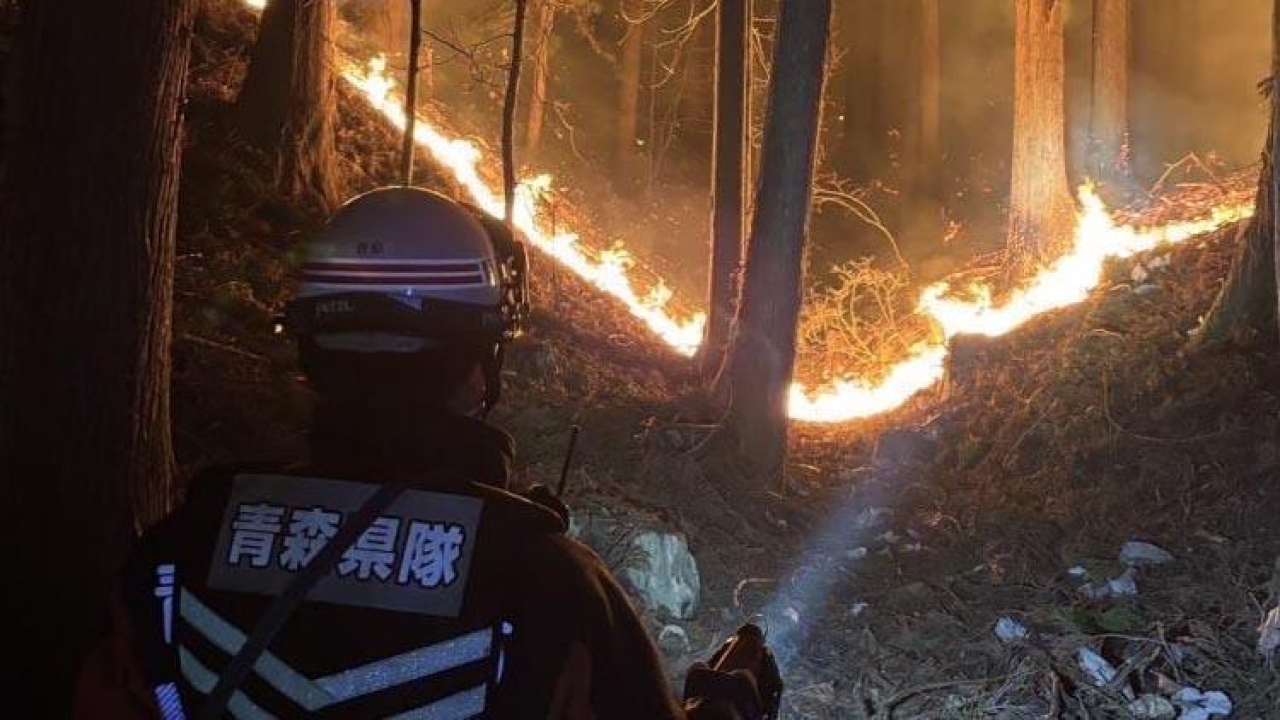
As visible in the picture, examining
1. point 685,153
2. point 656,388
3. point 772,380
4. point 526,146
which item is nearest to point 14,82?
point 772,380

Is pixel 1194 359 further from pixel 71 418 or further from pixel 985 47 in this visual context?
pixel 985 47

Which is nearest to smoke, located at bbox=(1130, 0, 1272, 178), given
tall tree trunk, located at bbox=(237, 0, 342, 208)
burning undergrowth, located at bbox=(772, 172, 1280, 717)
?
burning undergrowth, located at bbox=(772, 172, 1280, 717)

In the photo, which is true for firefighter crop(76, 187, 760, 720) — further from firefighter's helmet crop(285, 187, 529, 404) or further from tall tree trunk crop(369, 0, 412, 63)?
tall tree trunk crop(369, 0, 412, 63)

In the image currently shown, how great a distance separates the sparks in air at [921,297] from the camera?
41.5ft

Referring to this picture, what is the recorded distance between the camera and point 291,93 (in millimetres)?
11500

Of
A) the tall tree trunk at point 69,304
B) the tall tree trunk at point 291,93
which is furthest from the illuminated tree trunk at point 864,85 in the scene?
the tall tree trunk at point 69,304

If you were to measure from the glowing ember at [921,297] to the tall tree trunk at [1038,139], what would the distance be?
1.32 ft

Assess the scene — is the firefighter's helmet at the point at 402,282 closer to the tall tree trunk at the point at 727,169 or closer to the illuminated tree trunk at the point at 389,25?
the tall tree trunk at the point at 727,169

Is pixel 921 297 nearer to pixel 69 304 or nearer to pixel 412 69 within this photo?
pixel 412 69

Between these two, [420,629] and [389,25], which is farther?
[389,25]

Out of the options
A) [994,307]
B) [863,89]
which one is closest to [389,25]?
[994,307]

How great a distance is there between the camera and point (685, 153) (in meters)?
30.1

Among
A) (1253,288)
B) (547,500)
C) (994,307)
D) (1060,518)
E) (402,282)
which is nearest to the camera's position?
(547,500)

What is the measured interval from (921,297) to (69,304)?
474 inches
